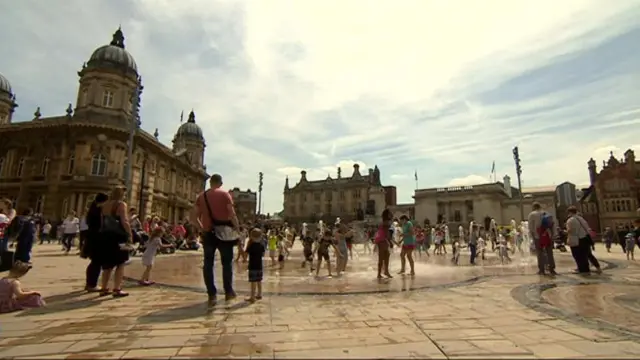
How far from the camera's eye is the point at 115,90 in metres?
33.8

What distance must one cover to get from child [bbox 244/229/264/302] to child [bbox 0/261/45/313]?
120 inches

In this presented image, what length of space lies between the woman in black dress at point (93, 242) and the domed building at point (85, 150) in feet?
80.3

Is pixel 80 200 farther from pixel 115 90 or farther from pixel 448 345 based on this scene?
pixel 448 345

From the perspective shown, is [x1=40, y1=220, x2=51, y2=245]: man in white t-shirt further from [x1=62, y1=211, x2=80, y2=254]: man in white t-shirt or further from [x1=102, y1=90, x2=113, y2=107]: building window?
[x1=102, y1=90, x2=113, y2=107]: building window

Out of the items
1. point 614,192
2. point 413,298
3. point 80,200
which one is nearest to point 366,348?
point 413,298

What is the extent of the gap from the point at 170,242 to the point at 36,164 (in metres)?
23.0

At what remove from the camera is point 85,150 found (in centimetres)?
3050

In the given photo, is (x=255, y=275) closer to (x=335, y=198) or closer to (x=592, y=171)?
(x=592, y=171)

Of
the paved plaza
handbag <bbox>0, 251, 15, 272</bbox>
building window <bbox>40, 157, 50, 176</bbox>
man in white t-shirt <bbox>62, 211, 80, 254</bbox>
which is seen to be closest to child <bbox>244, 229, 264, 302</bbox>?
the paved plaza

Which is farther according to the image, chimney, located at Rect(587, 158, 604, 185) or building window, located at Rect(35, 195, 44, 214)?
chimney, located at Rect(587, 158, 604, 185)

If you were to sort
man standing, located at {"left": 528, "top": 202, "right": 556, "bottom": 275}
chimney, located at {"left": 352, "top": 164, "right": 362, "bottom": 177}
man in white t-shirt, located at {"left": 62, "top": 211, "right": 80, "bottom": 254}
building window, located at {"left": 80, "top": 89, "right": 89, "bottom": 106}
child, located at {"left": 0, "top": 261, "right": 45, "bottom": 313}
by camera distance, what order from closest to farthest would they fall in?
child, located at {"left": 0, "top": 261, "right": 45, "bottom": 313} < man standing, located at {"left": 528, "top": 202, "right": 556, "bottom": 275} < man in white t-shirt, located at {"left": 62, "top": 211, "right": 80, "bottom": 254} < building window, located at {"left": 80, "top": 89, "right": 89, "bottom": 106} < chimney, located at {"left": 352, "top": 164, "right": 362, "bottom": 177}

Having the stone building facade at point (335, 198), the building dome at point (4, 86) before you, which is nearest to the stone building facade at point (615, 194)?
the stone building facade at point (335, 198)

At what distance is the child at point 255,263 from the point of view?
5770mm

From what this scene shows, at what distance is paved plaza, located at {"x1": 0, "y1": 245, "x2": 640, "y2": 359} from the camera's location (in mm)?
3189
